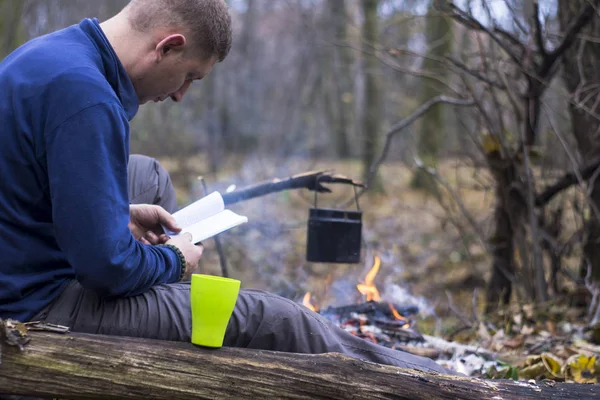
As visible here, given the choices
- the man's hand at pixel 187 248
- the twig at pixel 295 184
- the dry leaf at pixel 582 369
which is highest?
the twig at pixel 295 184

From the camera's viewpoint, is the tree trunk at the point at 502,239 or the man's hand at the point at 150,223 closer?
the man's hand at the point at 150,223

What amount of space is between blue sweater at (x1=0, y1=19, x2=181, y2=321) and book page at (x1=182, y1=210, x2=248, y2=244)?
1.02 feet

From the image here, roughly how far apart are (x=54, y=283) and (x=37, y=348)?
13.2 inches

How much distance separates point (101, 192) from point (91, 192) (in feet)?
0.10

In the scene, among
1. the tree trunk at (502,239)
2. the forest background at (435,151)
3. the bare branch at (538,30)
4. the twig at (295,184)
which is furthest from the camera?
the tree trunk at (502,239)

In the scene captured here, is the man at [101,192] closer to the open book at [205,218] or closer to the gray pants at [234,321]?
the gray pants at [234,321]

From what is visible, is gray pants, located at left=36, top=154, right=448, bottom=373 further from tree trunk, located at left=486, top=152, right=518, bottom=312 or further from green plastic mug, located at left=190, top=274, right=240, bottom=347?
tree trunk, located at left=486, top=152, right=518, bottom=312

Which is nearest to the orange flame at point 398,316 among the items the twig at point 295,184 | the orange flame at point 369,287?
the orange flame at point 369,287

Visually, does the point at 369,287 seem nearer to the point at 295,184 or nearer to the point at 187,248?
the point at 295,184

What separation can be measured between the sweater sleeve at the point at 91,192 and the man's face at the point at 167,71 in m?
0.30

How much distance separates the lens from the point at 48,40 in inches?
84.5

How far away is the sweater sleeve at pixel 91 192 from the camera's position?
6.35ft

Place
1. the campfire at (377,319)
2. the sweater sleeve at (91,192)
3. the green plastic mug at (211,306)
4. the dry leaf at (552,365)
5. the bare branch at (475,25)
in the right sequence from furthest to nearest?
1. the bare branch at (475,25)
2. the campfire at (377,319)
3. the dry leaf at (552,365)
4. the green plastic mug at (211,306)
5. the sweater sleeve at (91,192)

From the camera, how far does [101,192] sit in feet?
6.40
